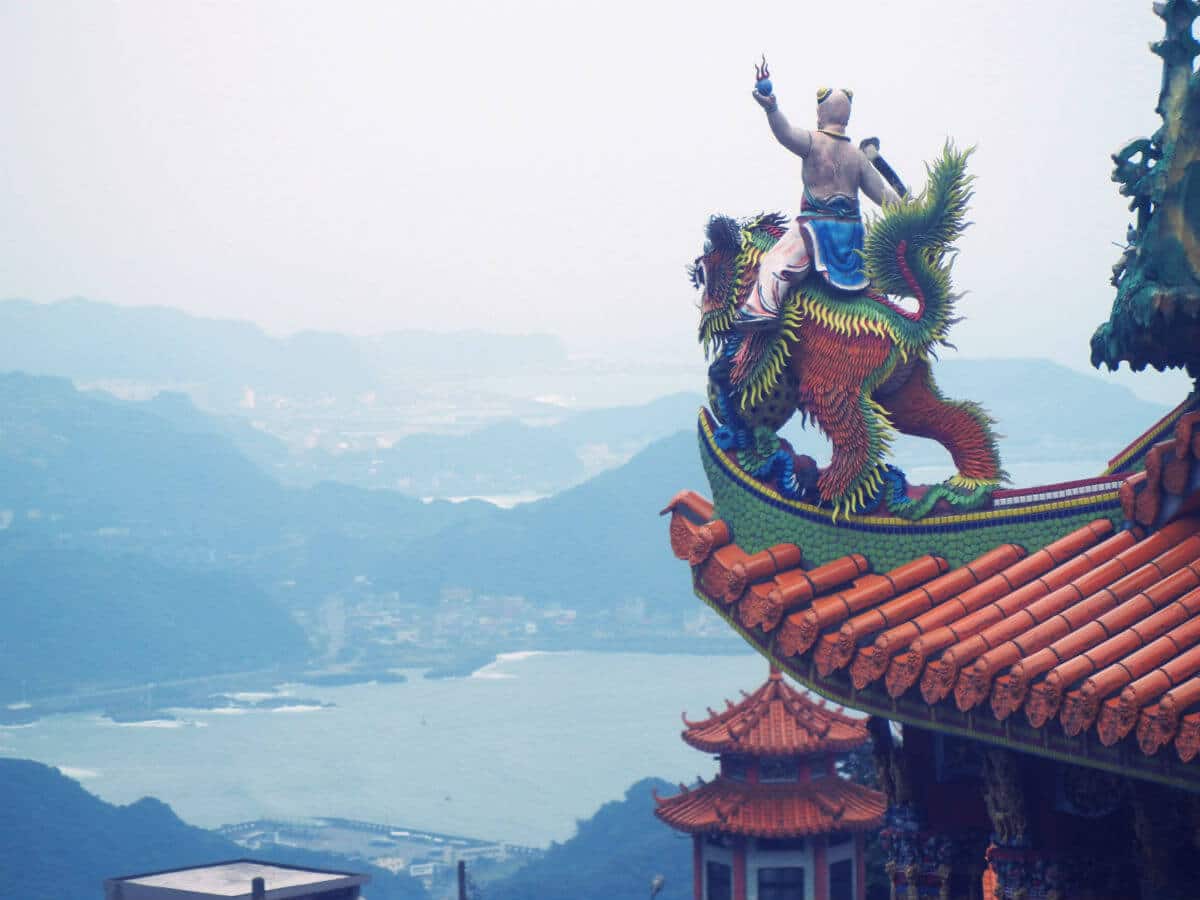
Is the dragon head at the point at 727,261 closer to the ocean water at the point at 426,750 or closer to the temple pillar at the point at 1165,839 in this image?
the temple pillar at the point at 1165,839

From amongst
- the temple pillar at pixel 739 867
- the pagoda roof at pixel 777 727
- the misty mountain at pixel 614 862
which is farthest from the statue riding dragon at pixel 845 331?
the misty mountain at pixel 614 862

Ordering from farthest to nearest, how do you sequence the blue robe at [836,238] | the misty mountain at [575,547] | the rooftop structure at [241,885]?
1. the misty mountain at [575,547]
2. the rooftop structure at [241,885]
3. the blue robe at [836,238]

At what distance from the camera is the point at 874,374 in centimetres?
830

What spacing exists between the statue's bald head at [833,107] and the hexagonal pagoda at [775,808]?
8171 mm

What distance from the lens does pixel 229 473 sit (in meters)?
46.0

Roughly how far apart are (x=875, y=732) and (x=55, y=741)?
1220 inches

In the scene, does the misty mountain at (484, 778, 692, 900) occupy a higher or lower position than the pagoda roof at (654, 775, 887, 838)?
higher

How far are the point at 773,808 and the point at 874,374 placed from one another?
8.35 meters

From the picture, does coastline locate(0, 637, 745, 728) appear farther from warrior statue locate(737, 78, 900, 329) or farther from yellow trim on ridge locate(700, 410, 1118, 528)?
warrior statue locate(737, 78, 900, 329)

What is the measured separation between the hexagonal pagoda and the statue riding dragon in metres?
7.52

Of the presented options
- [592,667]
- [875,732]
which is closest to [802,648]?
[875,732]

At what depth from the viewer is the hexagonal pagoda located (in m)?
15.7

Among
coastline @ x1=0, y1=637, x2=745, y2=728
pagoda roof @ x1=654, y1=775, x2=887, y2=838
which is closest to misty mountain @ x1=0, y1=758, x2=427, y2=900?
coastline @ x1=0, y1=637, x2=745, y2=728

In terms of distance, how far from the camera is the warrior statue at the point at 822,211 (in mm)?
8508
